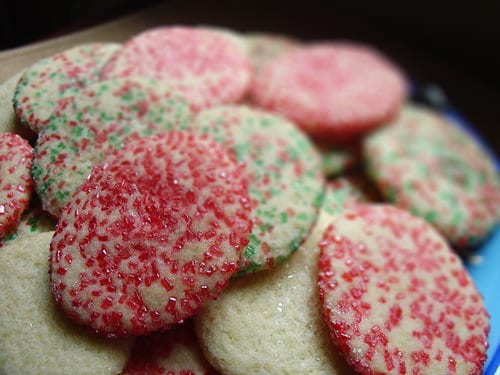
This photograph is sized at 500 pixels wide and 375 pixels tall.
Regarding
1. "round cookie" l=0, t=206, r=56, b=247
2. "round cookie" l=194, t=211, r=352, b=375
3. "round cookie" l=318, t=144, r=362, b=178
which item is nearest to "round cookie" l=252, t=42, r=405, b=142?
"round cookie" l=318, t=144, r=362, b=178

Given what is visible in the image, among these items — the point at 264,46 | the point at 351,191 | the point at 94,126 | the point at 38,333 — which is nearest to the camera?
the point at 38,333

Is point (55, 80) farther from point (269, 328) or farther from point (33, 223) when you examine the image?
point (269, 328)

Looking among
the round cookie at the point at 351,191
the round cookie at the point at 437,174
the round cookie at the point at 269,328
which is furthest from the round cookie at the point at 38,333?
the round cookie at the point at 437,174

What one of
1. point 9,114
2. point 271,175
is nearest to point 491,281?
point 271,175

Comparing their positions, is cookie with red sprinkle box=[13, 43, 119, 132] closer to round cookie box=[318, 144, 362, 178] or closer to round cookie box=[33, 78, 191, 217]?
round cookie box=[33, 78, 191, 217]

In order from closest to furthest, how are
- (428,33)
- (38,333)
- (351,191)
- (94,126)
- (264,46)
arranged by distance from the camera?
1. (38,333)
2. (94,126)
3. (351,191)
4. (264,46)
5. (428,33)

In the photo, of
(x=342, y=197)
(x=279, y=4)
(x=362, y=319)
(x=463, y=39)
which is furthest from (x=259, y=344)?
(x=463, y=39)
